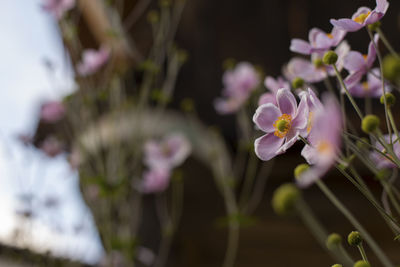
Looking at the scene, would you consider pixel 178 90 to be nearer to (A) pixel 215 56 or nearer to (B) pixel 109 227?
(A) pixel 215 56

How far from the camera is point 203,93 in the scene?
59.0 inches

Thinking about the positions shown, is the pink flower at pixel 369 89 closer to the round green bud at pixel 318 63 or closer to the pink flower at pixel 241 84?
the round green bud at pixel 318 63

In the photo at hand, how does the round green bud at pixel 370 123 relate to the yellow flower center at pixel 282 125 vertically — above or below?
above

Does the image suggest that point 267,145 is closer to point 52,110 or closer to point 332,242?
point 332,242

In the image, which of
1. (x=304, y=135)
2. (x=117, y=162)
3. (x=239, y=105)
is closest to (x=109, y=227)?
(x=117, y=162)

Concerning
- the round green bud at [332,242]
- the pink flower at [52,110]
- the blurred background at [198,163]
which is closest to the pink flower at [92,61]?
the blurred background at [198,163]

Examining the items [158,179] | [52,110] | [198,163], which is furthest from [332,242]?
[198,163]

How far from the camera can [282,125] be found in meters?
0.30

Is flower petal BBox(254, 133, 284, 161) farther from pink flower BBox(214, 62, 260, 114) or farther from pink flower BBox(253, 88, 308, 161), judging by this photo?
pink flower BBox(214, 62, 260, 114)

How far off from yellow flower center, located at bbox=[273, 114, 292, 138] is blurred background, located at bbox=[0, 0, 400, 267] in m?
0.45

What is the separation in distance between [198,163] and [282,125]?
1.10 m

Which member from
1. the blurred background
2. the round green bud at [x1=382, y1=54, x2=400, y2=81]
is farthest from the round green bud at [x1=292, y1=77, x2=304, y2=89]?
the blurred background

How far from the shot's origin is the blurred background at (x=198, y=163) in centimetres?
102

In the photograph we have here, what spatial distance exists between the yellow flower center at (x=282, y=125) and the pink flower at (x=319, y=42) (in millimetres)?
75
